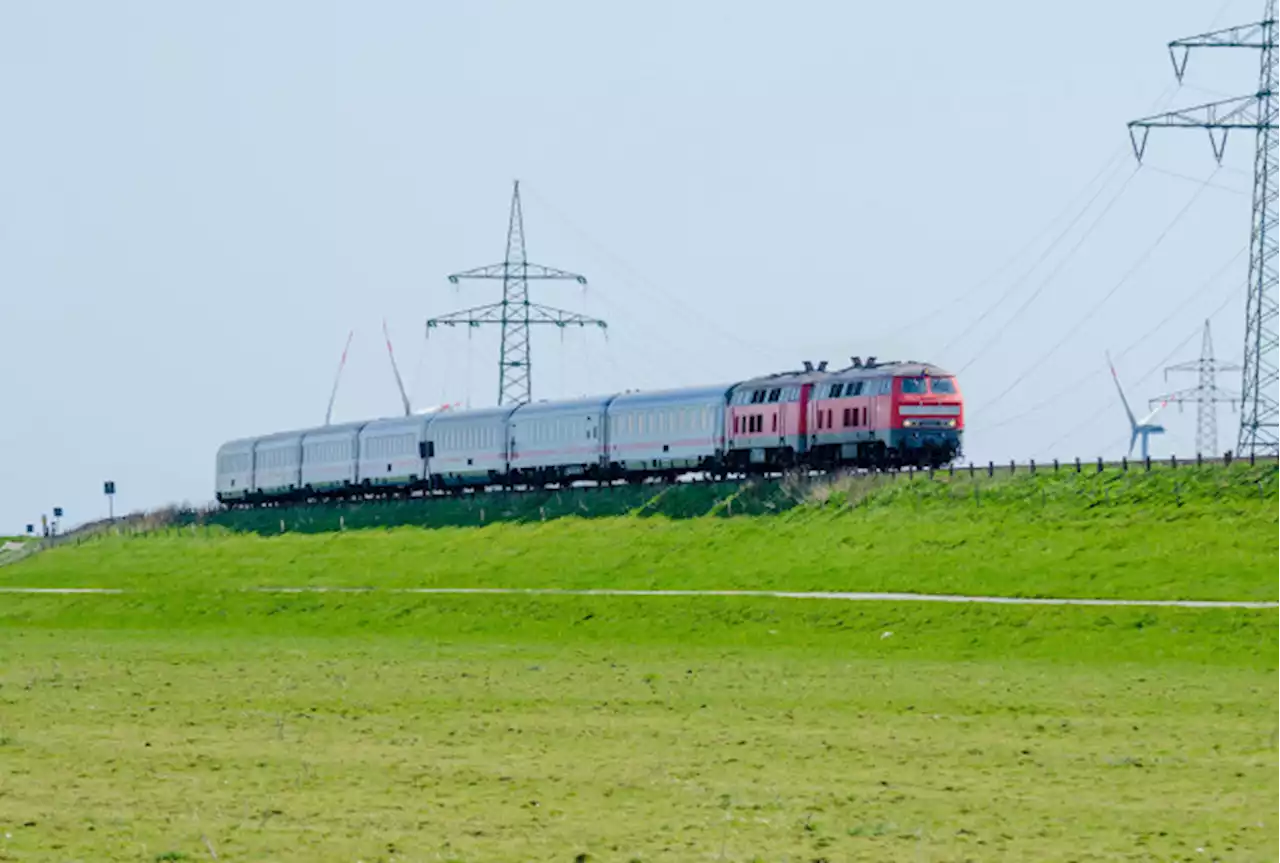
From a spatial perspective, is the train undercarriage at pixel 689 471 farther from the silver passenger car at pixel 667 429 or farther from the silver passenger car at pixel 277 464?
the silver passenger car at pixel 277 464

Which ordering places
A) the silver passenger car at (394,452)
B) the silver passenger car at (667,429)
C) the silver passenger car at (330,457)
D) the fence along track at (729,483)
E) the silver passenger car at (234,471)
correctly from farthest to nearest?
the silver passenger car at (234,471) → the silver passenger car at (330,457) → the silver passenger car at (394,452) → the silver passenger car at (667,429) → the fence along track at (729,483)

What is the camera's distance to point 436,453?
9925cm

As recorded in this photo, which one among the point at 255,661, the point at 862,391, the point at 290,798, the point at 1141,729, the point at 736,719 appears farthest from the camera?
the point at 862,391

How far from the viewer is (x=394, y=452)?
10325 cm

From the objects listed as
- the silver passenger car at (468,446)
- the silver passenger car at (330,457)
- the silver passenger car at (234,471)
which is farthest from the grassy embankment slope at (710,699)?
the silver passenger car at (234,471)

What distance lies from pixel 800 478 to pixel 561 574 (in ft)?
33.9

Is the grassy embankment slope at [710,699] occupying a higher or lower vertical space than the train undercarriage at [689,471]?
lower

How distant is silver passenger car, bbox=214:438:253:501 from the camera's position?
12025 centimetres

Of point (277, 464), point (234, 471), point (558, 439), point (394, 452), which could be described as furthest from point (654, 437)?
point (234, 471)

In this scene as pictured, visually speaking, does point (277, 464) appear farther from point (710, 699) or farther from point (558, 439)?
point (710, 699)

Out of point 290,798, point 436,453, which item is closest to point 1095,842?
point 290,798

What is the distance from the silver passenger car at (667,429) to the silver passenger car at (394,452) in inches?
683

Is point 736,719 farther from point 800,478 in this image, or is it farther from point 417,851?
point 800,478

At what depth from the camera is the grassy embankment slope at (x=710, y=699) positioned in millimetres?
21344
